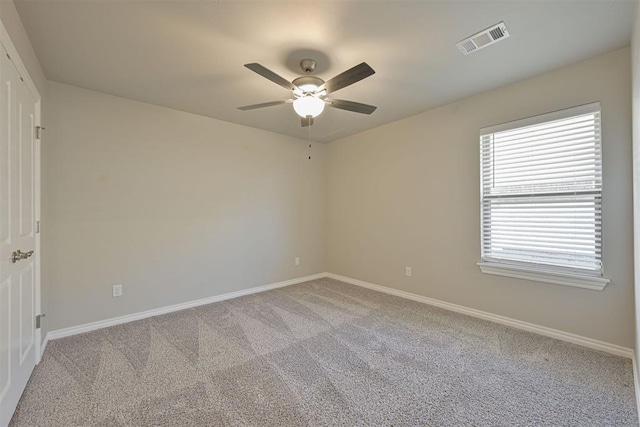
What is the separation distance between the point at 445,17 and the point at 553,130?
164 centimetres

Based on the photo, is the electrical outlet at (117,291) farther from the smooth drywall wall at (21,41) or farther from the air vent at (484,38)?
the air vent at (484,38)

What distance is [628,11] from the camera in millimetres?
1849

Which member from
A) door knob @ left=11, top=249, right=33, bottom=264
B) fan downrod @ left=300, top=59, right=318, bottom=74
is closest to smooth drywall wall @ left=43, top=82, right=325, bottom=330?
door knob @ left=11, top=249, right=33, bottom=264

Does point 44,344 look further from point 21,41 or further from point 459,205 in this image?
point 459,205

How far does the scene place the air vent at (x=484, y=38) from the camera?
1.99 metres

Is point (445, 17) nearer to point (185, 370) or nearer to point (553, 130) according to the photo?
point (553, 130)

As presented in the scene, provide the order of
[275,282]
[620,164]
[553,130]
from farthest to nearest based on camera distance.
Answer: [275,282] < [553,130] < [620,164]

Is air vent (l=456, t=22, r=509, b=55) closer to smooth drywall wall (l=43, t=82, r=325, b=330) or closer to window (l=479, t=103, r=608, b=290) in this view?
window (l=479, t=103, r=608, b=290)

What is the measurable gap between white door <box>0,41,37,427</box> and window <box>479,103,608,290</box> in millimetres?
3968

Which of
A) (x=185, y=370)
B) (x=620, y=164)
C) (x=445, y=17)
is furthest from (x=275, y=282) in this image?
(x=620, y=164)

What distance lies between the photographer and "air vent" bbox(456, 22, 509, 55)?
199 centimetres

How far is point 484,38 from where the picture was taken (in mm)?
2076

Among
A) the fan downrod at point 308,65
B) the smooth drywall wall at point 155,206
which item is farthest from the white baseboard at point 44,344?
the fan downrod at point 308,65

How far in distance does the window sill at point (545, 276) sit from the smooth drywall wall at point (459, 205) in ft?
0.19
